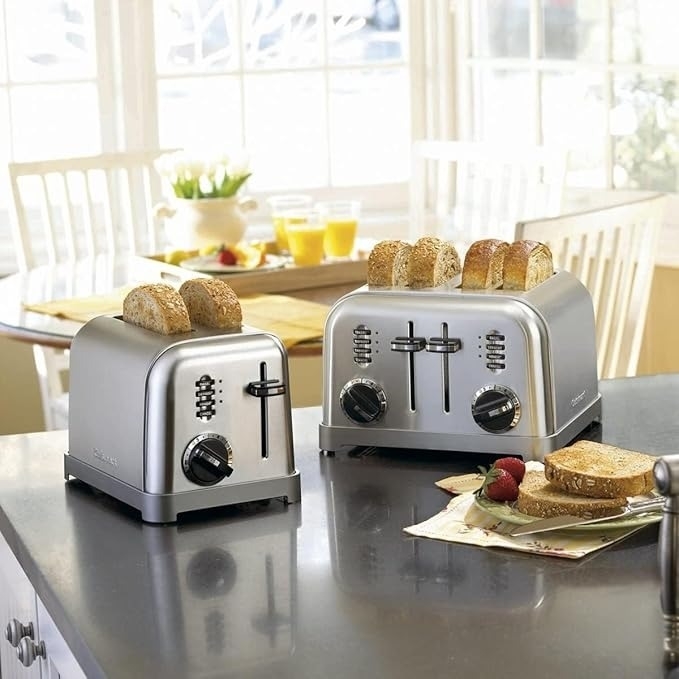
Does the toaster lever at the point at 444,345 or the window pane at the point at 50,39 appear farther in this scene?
the window pane at the point at 50,39

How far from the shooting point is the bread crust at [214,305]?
1.34m

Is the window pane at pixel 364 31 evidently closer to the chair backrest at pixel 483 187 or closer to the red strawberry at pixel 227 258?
the chair backrest at pixel 483 187

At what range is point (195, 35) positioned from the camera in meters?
4.14

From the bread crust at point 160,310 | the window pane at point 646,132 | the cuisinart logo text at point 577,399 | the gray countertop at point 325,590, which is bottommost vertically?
the gray countertop at point 325,590

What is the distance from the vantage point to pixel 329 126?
4.32 meters

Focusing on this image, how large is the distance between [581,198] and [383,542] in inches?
109

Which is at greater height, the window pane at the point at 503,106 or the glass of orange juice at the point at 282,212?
the window pane at the point at 503,106

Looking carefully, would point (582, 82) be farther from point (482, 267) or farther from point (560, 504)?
point (560, 504)

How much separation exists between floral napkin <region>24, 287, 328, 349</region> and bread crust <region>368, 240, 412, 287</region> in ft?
2.79

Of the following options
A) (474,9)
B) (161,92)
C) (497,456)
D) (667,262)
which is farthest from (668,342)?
(497,456)

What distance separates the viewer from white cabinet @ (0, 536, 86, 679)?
1179 millimetres

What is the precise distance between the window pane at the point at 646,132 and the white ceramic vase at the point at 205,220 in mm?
1152

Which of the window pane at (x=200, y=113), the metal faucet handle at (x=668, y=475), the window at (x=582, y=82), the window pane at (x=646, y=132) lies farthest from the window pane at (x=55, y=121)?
the metal faucet handle at (x=668, y=475)

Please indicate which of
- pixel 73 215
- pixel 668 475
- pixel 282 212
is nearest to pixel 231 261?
pixel 282 212
